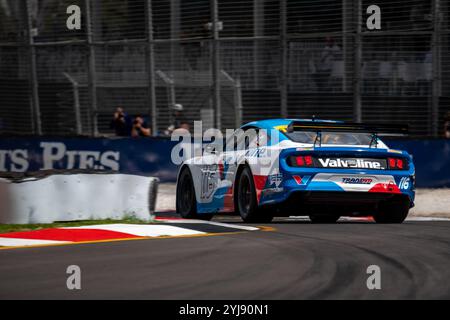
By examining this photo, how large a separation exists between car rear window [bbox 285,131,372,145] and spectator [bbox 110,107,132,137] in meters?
8.77

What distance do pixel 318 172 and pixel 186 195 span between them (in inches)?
114

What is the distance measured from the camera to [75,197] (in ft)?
35.7

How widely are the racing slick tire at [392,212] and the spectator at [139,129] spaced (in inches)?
341

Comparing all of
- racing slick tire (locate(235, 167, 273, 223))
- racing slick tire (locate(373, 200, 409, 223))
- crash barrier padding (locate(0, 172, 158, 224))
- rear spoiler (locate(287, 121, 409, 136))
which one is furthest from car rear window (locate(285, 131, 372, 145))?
crash barrier padding (locate(0, 172, 158, 224))

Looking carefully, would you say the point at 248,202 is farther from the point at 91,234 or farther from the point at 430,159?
the point at 430,159

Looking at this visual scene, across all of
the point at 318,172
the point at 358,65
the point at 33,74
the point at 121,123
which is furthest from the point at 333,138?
the point at 33,74

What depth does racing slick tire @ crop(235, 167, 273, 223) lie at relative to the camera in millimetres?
11070

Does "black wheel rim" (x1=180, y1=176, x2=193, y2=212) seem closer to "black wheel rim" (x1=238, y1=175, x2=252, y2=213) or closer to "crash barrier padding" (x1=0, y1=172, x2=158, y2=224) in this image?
"black wheel rim" (x1=238, y1=175, x2=252, y2=213)

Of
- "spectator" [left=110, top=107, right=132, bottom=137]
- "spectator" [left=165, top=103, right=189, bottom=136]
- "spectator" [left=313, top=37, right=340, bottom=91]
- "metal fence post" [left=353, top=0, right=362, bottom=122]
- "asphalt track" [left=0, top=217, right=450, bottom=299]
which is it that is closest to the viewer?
"asphalt track" [left=0, top=217, right=450, bottom=299]

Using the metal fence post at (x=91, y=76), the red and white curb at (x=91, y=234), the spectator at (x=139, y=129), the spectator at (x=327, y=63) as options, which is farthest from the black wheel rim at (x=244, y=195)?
the metal fence post at (x=91, y=76)

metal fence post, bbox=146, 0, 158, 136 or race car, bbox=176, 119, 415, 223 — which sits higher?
metal fence post, bbox=146, 0, 158, 136

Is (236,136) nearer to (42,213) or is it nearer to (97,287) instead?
(42,213)

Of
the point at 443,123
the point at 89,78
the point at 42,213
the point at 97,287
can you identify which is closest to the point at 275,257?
the point at 97,287

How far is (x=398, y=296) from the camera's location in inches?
222
